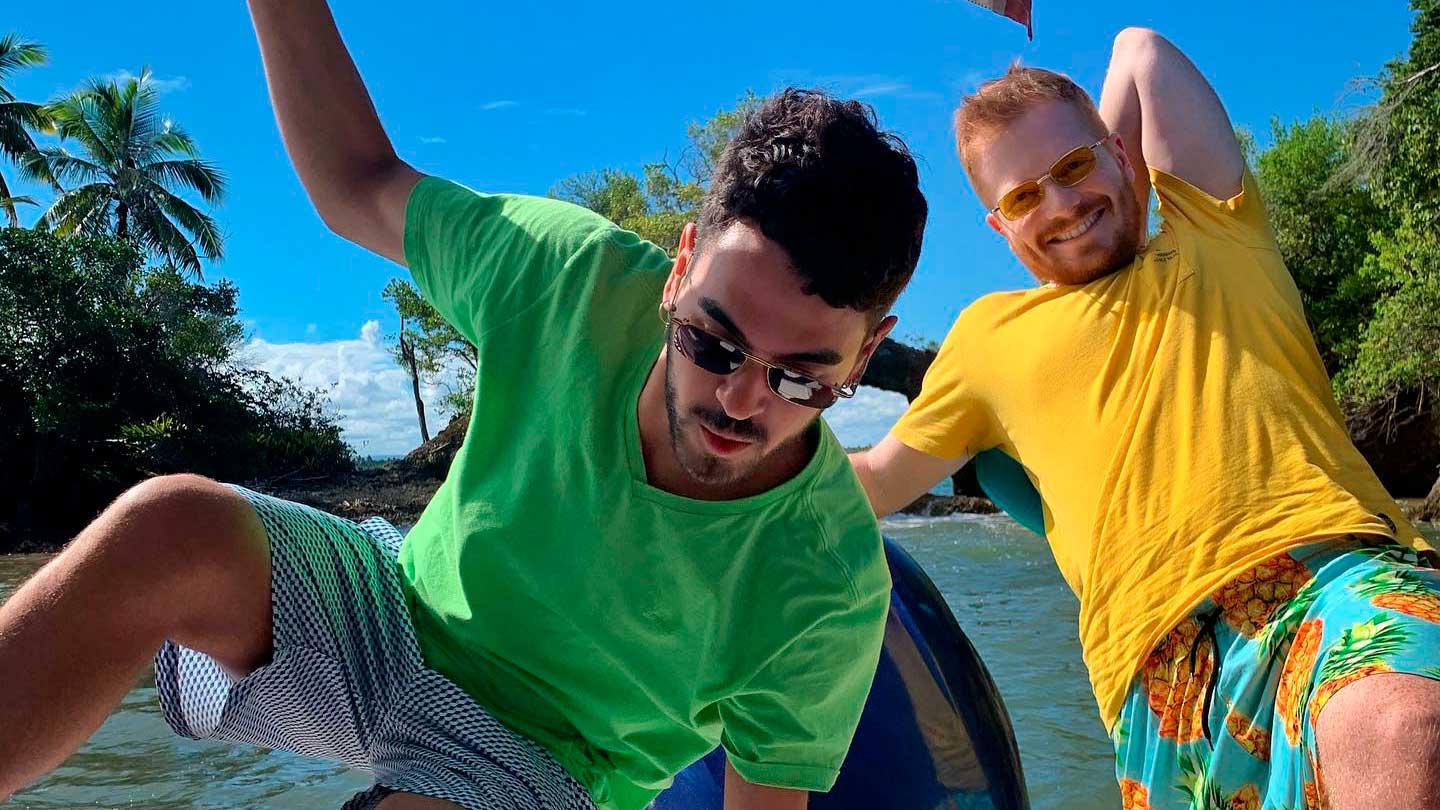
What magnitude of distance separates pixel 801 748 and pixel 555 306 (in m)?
0.84

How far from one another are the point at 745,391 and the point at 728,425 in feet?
0.20

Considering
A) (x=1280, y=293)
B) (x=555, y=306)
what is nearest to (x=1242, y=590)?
(x=1280, y=293)

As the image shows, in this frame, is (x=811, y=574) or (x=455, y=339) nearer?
(x=811, y=574)

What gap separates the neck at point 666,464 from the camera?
1.70 m

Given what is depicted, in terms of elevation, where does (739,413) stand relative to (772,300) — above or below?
below

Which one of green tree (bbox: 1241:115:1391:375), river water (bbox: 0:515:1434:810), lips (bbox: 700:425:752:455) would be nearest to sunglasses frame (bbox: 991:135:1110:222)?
lips (bbox: 700:425:752:455)

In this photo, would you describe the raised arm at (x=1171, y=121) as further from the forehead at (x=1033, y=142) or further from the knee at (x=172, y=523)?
the knee at (x=172, y=523)

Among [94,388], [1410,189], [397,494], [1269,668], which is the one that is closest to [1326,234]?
[1410,189]

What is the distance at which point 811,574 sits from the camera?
1.73 meters

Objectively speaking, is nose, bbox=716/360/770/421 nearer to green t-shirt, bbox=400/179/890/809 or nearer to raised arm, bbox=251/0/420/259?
green t-shirt, bbox=400/179/890/809

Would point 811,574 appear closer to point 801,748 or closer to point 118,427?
point 801,748

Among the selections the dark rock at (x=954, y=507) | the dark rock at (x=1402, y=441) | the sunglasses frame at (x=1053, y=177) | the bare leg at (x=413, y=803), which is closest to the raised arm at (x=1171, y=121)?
the sunglasses frame at (x=1053, y=177)

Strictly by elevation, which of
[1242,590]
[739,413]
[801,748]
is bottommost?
[801,748]

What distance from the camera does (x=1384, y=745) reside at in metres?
1.39
